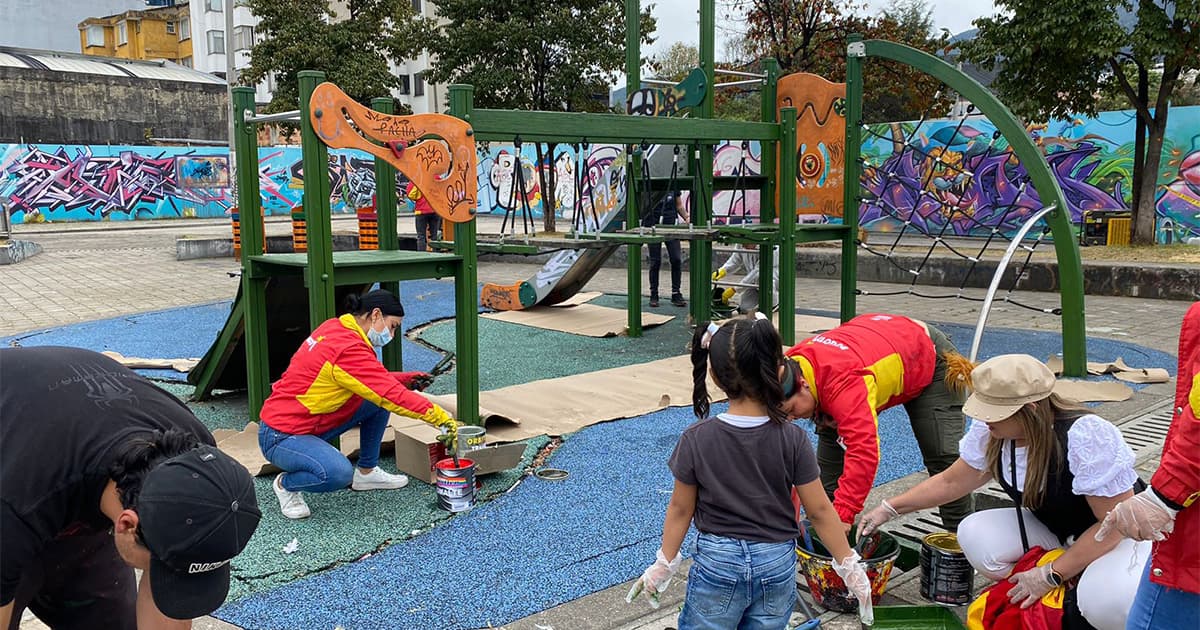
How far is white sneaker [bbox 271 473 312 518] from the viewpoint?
4.43m

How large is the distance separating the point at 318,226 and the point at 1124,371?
19.7 feet

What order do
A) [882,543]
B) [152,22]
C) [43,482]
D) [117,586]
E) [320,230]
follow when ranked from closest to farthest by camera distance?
[43,482] < [117,586] < [882,543] < [320,230] < [152,22]

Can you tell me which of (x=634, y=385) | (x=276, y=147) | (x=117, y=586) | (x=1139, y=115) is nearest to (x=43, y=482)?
(x=117, y=586)

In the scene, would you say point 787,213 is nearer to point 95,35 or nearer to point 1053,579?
point 1053,579

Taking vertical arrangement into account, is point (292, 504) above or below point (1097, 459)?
below

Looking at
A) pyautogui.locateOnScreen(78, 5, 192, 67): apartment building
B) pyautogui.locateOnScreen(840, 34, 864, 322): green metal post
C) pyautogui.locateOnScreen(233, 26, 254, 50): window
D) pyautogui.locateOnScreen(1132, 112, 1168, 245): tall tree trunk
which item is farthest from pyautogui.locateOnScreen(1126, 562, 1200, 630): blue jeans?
pyautogui.locateOnScreen(78, 5, 192, 67): apartment building

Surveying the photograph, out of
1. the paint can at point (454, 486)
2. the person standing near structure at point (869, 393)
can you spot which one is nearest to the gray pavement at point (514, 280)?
the person standing near structure at point (869, 393)

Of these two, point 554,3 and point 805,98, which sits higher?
point 554,3

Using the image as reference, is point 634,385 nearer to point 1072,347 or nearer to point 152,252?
point 1072,347

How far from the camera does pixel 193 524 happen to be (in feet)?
5.41

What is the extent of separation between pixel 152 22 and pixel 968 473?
204 feet

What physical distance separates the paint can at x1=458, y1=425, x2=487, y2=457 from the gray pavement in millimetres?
1472

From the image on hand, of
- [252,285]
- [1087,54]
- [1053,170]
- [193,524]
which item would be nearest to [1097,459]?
[193,524]

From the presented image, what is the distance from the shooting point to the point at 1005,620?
2840mm
